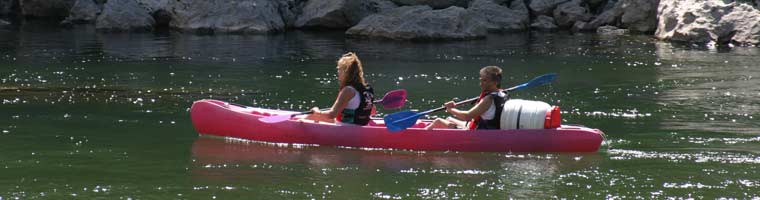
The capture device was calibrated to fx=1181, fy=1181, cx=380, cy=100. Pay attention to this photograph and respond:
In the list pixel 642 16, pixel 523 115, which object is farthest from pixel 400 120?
pixel 642 16

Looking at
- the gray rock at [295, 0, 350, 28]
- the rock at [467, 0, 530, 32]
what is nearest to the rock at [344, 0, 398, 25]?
the gray rock at [295, 0, 350, 28]

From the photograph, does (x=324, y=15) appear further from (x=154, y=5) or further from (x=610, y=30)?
(x=610, y=30)

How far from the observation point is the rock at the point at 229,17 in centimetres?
2470

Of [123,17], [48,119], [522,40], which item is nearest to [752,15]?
[522,40]

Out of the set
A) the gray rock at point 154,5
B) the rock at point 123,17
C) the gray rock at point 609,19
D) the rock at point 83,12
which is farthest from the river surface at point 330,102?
the rock at point 83,12

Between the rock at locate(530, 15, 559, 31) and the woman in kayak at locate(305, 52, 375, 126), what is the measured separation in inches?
618

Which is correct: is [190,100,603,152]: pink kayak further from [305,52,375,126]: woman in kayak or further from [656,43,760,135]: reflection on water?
[656,43,760,135]: reflection on water

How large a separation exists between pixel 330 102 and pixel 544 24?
42.2 ft

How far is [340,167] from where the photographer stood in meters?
9.77

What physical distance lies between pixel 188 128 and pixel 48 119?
5.00 ft

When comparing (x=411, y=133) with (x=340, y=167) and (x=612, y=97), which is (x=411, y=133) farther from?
(x=612, y=97)

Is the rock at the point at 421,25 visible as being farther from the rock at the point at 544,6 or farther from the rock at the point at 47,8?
the rock at the point at 47,8

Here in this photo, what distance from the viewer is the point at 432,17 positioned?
23.4m

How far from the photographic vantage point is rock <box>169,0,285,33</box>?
24.7 metres
